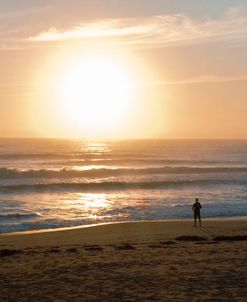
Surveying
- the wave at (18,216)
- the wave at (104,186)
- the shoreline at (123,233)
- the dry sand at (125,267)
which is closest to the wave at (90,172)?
the wave at (104,186)

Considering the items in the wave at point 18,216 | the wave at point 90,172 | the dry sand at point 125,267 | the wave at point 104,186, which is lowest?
the dry sand at point 125,267

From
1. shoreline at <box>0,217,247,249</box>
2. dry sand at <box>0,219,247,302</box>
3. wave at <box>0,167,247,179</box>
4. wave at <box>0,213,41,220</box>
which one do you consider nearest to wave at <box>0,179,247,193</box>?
wave at <box>0,167,247,179</box>

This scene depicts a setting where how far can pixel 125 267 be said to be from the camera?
12.5 m

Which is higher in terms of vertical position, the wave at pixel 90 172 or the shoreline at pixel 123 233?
the wave at pixel 90 172

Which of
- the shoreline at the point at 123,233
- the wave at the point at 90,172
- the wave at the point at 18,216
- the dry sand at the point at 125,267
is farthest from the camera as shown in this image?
the wave at the point at 90,172

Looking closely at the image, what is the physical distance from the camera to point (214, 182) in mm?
48406

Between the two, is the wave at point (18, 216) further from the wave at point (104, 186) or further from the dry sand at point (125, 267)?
the wave at point (104, 186)

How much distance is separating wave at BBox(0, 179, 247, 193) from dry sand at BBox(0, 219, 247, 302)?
75.3 feet

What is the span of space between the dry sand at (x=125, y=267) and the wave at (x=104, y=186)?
23.0 meters

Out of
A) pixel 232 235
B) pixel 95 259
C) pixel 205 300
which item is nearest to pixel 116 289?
pixel 205 300

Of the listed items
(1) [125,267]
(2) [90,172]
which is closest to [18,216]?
(1) [125,267]

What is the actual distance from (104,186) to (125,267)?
1350 inches

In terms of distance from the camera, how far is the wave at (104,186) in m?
43.0

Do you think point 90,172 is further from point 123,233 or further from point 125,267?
point 125,267
